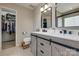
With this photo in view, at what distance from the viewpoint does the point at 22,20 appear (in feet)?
9.45

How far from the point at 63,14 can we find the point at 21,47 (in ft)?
5.65

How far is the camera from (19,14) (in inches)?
113

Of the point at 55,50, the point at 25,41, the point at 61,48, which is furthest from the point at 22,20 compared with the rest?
the point at 61,48

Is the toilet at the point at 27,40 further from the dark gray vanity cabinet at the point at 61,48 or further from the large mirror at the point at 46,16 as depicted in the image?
the dark gray vanity cabinet at the point at 61,48

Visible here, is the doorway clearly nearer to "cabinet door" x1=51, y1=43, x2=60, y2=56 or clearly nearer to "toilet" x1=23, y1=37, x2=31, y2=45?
"toilet" x1=23, y1=37, x2=31, y2=45

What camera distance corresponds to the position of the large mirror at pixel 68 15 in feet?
4.90

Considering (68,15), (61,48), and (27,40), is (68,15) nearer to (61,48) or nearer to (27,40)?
(61,48)

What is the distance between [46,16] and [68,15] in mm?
965

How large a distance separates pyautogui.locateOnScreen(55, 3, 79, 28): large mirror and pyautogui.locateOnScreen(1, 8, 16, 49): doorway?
5.14 feet

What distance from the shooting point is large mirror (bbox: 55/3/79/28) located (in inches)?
58.8

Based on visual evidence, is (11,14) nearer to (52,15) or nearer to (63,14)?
(52,15)

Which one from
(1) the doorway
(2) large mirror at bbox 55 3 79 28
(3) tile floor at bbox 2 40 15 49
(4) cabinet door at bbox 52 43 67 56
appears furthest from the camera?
(3) tile floor at bbox 2 40 15 49

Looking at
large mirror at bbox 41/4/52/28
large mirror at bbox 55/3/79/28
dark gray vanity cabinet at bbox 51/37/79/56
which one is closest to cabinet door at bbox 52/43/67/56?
dark gray vanity cabinet at bbox 51/37/79/56

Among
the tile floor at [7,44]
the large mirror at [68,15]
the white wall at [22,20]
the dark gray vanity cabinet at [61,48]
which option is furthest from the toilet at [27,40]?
the dark gray vanity cabinet at [61,48]
